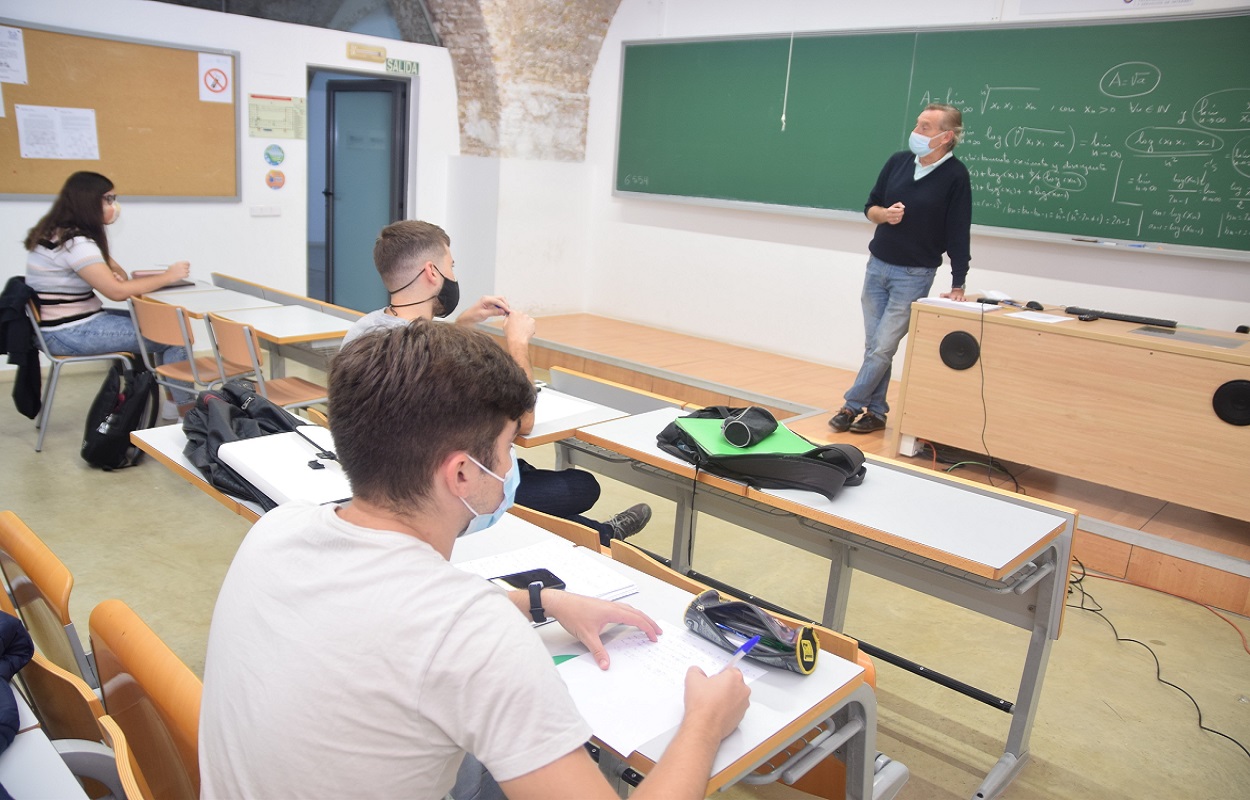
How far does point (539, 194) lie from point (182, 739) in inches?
254

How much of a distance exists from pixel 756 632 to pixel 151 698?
0.84 m

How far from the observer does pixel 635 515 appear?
3119 mm

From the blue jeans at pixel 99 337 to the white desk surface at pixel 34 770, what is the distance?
314 centimetres

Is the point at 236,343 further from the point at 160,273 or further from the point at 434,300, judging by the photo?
the point at 434,300

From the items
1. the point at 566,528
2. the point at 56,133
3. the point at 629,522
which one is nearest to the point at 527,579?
the point at 566,528

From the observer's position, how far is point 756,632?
4.63 feet

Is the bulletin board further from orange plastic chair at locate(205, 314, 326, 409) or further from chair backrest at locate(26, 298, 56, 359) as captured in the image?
orange plastic chair at locate(205, 314, 326, 409)

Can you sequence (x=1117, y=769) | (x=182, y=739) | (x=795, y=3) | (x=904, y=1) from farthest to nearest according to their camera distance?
(x=795, y=3) < (x=904, y=1) < (x=1117, y=769) < (x=182, y=739)

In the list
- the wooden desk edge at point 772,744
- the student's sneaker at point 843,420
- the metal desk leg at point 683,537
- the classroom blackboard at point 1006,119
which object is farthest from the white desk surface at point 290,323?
the classroom blackboard at point 1006,119

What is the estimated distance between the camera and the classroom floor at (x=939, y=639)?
2.41 meters

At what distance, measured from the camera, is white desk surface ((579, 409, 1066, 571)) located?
1.90 metres

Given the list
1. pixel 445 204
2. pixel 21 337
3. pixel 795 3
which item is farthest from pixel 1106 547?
pixel 445 204

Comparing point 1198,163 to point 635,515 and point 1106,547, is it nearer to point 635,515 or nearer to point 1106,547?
point 1106,547

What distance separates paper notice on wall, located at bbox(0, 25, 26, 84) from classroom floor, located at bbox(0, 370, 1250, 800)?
2230 mm
